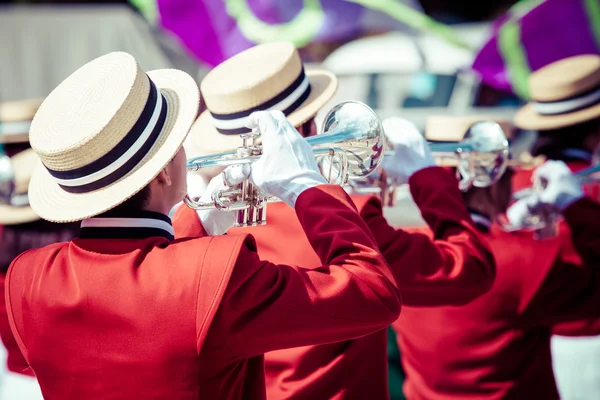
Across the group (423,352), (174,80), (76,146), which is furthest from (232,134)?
(423,352)

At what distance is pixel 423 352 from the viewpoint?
11.0ft

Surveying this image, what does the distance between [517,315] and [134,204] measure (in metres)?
1.97

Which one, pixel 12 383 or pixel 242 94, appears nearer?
pixel 242 94

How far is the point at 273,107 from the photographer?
248 cm

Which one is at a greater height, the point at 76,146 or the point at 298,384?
the point at 76,146

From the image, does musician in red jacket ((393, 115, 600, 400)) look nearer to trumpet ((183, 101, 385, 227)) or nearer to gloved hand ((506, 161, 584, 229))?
gloved hand ((506, 161, 584, 229))

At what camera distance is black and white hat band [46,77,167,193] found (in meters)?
1.78

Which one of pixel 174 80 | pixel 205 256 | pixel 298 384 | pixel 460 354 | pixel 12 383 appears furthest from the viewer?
pixel 12 383

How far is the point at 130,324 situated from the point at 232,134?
0.98 meters

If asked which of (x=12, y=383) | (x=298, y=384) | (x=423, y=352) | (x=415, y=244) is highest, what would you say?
(x=415, y=244)

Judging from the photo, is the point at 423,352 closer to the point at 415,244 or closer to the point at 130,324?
the point at 415,244

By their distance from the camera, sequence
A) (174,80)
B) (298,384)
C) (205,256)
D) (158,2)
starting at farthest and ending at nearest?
1. (158,2)
2. (298,384)
3. (174,80)
4. (205,256)

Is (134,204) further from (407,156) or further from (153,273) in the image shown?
(407,156)

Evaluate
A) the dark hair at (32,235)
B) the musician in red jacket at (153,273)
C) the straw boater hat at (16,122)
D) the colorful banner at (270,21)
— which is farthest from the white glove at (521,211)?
the colorful banner at (270,21)
